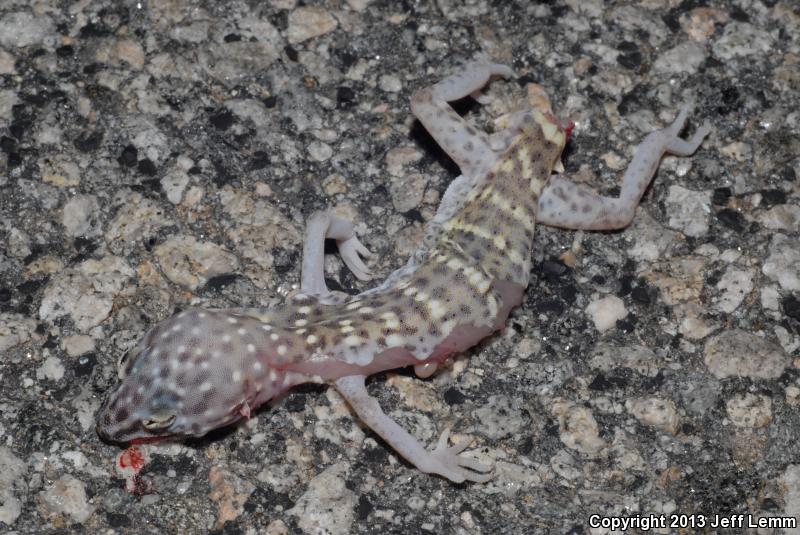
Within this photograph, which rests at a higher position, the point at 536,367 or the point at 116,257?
the point at 116,257

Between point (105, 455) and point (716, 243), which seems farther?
point (716, 243)

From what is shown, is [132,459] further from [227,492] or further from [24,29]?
[24,29]

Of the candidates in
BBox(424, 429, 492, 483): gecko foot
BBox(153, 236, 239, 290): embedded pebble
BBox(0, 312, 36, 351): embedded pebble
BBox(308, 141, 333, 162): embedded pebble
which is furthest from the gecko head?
BBox(308, 141, 333, 162): embedded pebble

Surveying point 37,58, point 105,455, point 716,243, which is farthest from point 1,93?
point 716,243

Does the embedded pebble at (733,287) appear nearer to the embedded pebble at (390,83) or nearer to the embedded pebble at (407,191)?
the embedded pebble at (407,191)

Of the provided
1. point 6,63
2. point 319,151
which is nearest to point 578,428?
point 319,151

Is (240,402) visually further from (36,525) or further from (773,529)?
(773,529)
